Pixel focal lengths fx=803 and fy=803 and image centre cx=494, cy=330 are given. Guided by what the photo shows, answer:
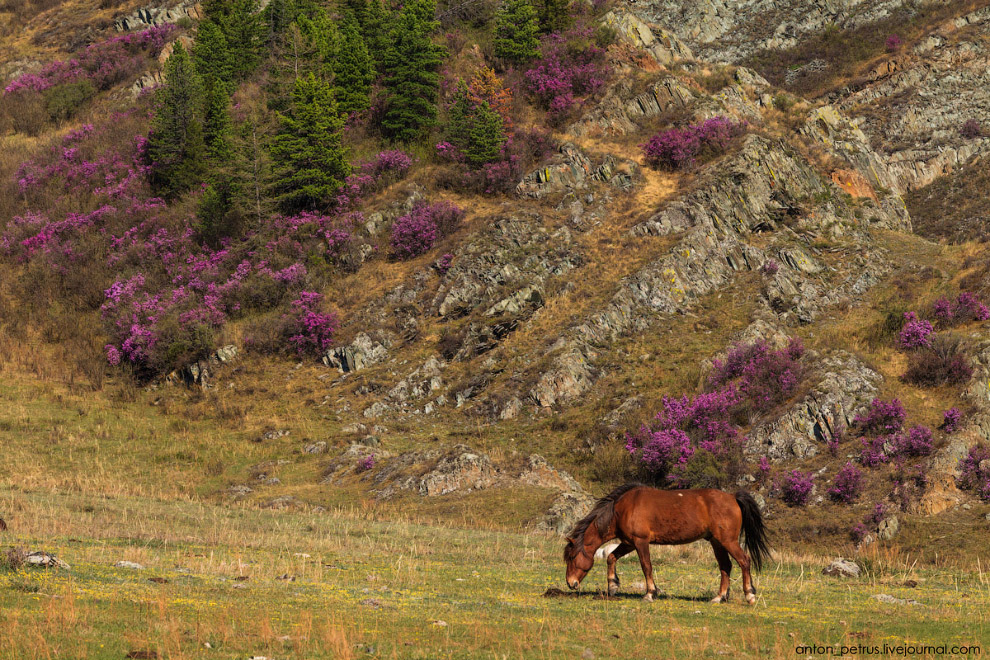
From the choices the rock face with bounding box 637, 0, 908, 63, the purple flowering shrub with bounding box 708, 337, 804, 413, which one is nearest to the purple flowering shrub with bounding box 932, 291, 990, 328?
the purple flowering shrub with bounding box 708, 337, 804, 413

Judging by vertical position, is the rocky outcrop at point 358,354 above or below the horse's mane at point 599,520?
above

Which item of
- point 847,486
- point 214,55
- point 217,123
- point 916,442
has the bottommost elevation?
point 847,486

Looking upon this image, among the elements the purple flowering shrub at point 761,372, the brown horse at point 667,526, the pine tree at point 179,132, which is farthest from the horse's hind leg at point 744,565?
the pine tree at point 179,132

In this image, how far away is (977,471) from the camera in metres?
33.2

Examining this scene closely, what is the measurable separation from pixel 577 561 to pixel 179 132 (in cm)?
6095

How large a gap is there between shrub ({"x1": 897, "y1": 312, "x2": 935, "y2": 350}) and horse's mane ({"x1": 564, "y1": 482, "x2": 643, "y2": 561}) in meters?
31.6

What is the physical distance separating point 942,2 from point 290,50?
78.9 meters

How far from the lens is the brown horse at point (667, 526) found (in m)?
15.9

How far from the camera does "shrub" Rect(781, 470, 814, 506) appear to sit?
3497cm

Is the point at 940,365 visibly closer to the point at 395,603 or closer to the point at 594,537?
the point at 594,537

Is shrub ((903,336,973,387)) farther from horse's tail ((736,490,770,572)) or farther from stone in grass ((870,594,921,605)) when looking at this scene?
horse's tail ((736,490,770,572))

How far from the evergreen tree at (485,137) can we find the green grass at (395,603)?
40196mm

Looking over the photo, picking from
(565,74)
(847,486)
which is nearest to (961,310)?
(847,486)

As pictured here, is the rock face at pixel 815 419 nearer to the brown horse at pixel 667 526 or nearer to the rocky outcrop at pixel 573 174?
the brown horse at pixel 667 526
